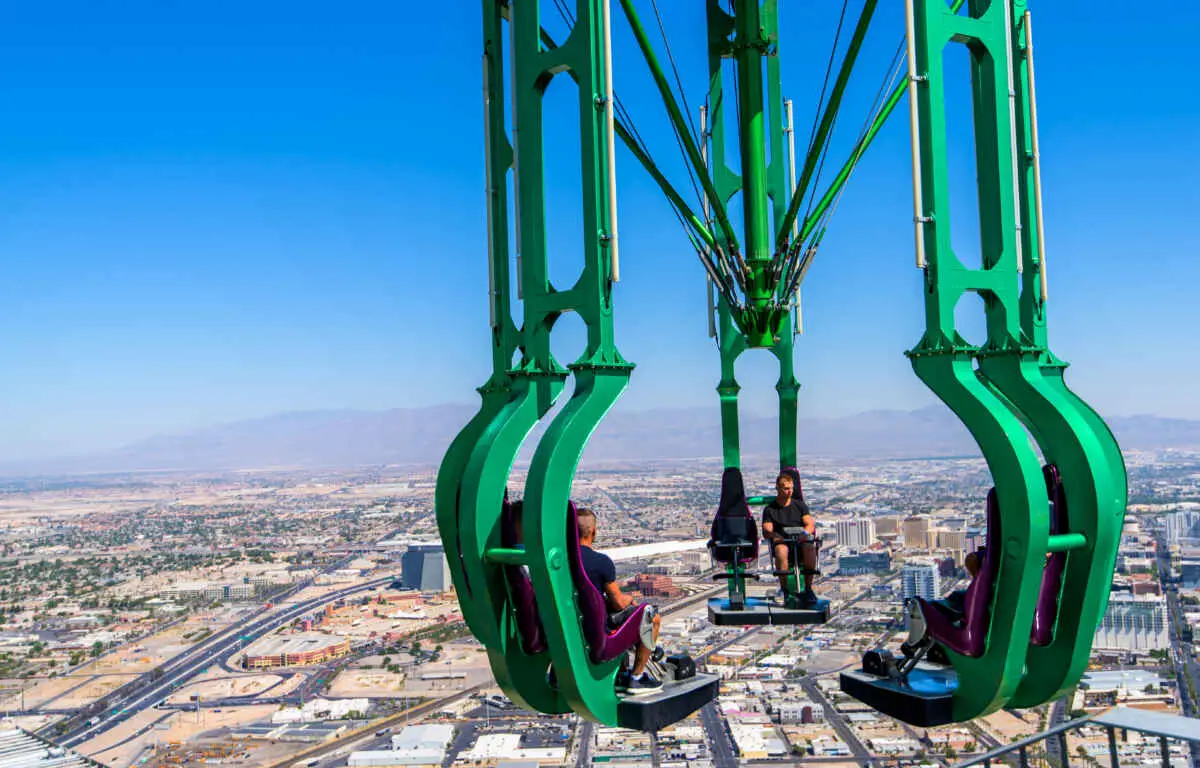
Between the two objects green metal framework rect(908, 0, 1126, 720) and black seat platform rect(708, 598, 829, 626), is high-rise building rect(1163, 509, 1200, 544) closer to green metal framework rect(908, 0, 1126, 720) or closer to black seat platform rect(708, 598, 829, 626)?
black seat platform rect(708, 598, 829, 626)

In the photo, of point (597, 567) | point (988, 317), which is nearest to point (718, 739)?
point (597, 567)

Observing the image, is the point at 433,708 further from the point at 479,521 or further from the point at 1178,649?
the point at 479,521

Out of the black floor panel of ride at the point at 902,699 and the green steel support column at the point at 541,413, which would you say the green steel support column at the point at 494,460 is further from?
the black floor panel of ride at the point at 902,699

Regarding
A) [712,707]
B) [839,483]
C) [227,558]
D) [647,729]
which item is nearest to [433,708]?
[712,707]

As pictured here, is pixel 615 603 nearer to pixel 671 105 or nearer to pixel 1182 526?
pixel 671 105

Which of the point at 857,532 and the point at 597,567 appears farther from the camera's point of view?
the point at 857,532

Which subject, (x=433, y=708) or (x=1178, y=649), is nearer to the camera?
(x=1178, y=649)

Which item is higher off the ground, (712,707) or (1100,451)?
(1100,451)

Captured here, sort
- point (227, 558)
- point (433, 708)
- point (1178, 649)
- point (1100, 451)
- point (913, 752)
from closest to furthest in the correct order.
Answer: point (1100, 451), point (913, 752), point (1178, 649), point (433, 708), point (227, 558)
